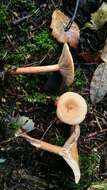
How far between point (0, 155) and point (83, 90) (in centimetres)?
78

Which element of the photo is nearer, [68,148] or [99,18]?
[68,148]

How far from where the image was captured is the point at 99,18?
3613 mm

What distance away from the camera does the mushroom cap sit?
3418mm

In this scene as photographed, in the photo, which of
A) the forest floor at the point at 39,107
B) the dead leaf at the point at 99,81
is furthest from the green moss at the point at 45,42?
the dead leaf at the point at 99,81

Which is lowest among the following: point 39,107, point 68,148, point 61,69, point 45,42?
point 68,148

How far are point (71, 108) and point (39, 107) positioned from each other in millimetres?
266

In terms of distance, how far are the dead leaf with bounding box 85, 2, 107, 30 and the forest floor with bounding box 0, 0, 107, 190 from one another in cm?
8

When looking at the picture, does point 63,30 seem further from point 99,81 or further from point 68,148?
point 68,148

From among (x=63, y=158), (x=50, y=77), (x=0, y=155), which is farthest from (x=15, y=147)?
(x=50, y=77)

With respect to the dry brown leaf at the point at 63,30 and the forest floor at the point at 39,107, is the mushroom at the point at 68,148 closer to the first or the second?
the forest floor at the point at 39,107

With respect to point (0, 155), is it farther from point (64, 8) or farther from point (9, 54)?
point (64, 8)

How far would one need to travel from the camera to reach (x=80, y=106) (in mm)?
3467

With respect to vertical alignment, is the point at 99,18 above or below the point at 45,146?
above

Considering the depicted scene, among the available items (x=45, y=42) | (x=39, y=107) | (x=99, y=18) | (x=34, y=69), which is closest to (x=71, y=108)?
(x=39, y=107)
